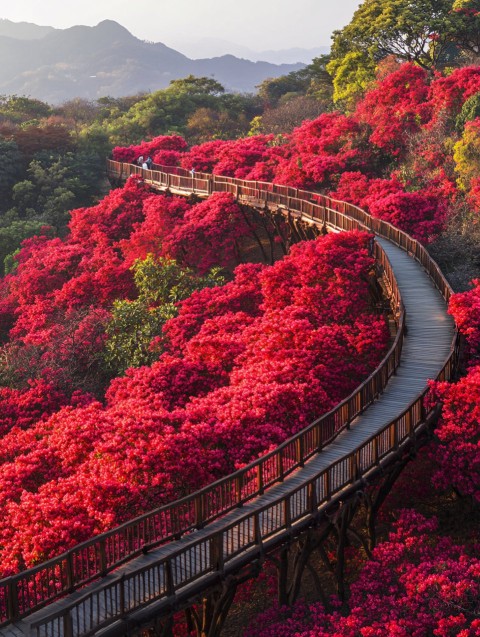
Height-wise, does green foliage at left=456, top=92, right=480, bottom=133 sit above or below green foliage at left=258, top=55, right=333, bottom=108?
below

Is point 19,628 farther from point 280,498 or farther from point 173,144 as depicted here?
point 173,144

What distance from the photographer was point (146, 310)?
102 ft

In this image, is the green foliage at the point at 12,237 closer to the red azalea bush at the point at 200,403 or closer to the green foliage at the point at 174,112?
the red azalea bush at the point at 200,403

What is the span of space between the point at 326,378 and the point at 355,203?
→ 19.3m

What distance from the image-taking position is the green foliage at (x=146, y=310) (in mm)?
29031

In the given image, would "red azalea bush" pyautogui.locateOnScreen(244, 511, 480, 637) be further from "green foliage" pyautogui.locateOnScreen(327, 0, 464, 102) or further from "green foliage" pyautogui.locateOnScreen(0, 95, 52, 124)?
"green foliage" pyautogui.locateOnScreen(0, 95, 52, 124)

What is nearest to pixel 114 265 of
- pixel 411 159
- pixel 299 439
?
pixel 411 159

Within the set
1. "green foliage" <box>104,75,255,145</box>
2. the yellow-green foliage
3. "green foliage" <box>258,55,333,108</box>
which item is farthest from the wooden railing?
"green foliage" <box>258,55,333,108</box>

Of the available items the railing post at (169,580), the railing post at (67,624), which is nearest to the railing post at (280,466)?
the railing post at (169,580)

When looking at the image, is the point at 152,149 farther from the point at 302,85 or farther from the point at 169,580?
the point at 169,580

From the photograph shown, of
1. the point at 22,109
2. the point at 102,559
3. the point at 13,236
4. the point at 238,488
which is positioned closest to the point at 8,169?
the point at 13,236

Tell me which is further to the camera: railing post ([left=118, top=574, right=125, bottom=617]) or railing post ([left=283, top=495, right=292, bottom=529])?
railing post ([left=283, top=495, right=292, bottom=529])

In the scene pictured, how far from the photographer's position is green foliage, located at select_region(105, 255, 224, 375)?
2903 centimetres

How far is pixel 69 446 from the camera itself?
1808 cm
